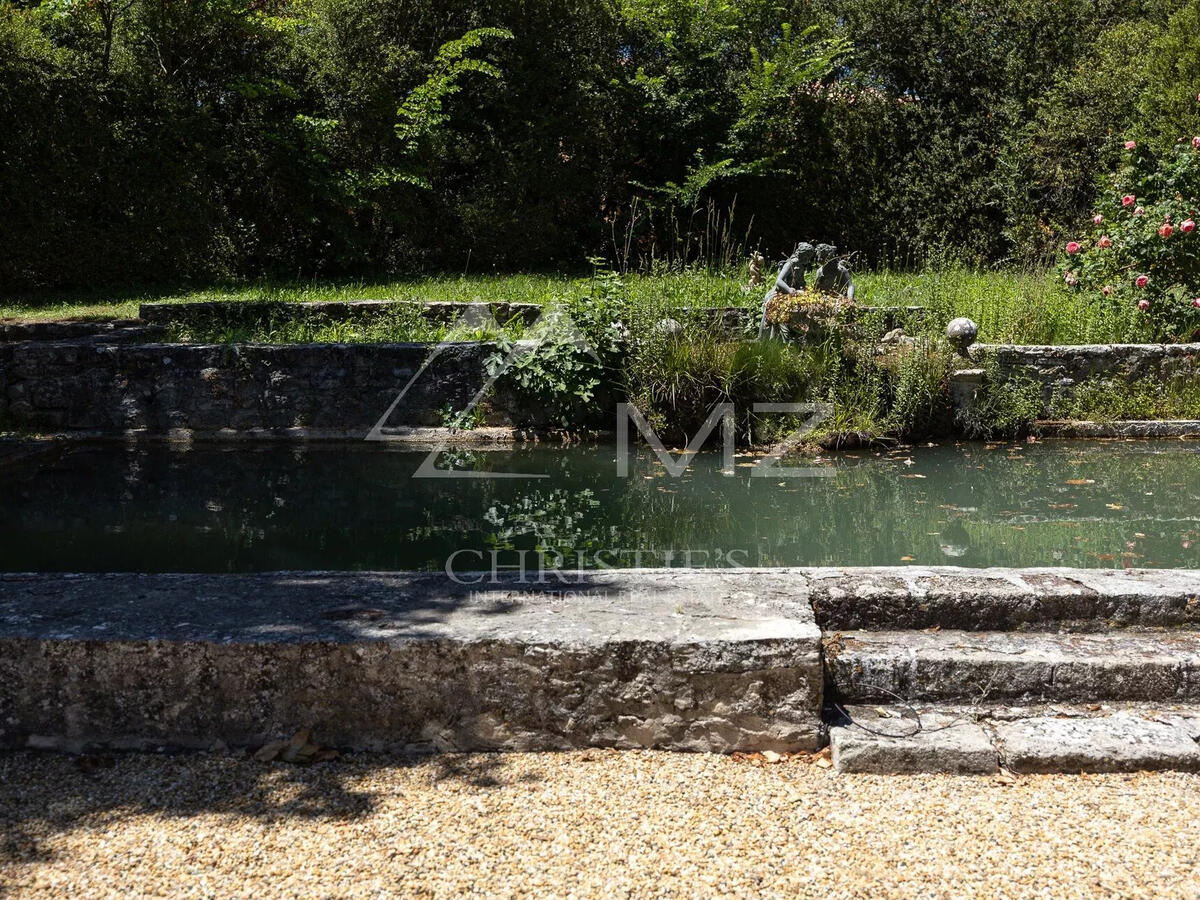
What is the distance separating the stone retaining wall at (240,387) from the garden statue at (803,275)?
1.97 m

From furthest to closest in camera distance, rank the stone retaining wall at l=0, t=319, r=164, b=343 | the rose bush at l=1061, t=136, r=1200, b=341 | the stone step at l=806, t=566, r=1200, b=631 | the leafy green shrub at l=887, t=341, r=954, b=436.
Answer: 1. the stone retaining wall at l=0, t=319, r=164, b=343
2. the rose bush at l=1061, t=136, r=1200, b=341
3. the leafy green shrub at l=887, t=341, r=954, b=436
4. the stone step at l=806, t=566, r=1200, b=631

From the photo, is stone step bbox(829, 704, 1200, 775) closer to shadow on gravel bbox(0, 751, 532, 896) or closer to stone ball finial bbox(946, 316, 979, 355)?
shadow on gravel bbox(0, 751, 532, 896)

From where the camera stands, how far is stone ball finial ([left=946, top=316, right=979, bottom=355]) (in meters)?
7.36

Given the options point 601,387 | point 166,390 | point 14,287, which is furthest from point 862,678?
point 14,287

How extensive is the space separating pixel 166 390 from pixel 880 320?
527 centimetres

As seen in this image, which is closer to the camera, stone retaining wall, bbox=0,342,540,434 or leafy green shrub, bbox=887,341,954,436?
leafy green shrub, bbox=887,341,954,436

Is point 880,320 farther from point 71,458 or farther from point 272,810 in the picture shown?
point 272,810

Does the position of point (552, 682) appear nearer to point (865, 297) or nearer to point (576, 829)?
point (576, 829)


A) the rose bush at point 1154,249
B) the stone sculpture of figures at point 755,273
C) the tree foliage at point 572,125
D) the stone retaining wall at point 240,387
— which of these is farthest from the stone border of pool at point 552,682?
the tree foliage at point 572,125

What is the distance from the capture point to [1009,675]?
2717 millimetres

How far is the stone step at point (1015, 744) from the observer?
250cm

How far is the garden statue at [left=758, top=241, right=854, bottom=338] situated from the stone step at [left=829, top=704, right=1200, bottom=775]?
5214 millimetres

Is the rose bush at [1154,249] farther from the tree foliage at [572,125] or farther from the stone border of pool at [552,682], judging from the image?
the stone border of pool at [552,682]

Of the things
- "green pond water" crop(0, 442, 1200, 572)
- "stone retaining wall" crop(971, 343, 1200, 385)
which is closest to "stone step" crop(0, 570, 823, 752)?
"green pond water" crop(0, 442, 1200, 572)
